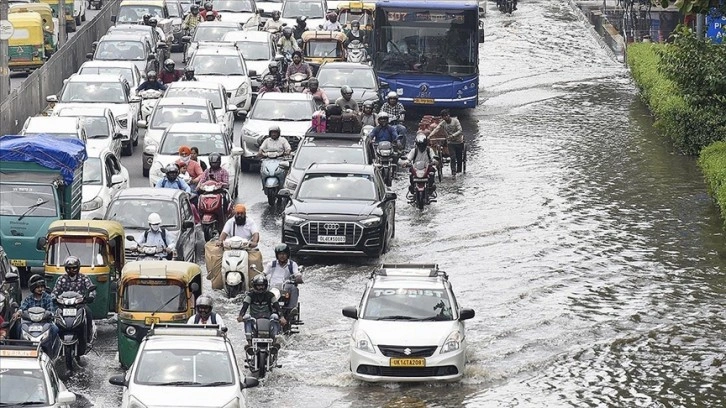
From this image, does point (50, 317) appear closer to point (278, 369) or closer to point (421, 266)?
point (278, 369)

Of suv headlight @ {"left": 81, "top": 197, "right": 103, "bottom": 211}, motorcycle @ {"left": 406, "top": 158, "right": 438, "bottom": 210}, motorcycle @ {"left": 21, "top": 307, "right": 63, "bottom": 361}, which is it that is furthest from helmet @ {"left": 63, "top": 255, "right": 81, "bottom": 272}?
motorcycle @ {"left": 406, "top": 158, "right": 438, "bottom": 210}

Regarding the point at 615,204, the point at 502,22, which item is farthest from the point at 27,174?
the point at 502,22

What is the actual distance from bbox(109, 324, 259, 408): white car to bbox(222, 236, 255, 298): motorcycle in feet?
22.4

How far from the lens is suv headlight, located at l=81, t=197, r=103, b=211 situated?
99.6ft

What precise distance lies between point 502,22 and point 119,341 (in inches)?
2003

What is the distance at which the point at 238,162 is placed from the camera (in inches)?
1372

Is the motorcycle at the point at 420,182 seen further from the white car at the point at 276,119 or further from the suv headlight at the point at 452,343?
the suv headlight at the point at 452,343

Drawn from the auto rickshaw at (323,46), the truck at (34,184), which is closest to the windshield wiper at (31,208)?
the truck at (34,184)

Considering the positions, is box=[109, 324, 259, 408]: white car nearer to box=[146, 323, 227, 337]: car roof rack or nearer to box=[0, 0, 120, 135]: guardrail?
box=[146, 323, 227, 337]: car roof rack

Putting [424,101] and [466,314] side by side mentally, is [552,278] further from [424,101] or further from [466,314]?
[424,101]

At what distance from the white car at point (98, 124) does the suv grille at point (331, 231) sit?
24.7ft

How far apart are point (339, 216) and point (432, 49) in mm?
15996

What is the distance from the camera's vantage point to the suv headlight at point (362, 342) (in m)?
22.0

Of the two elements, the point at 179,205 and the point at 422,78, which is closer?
the point at 179,205
